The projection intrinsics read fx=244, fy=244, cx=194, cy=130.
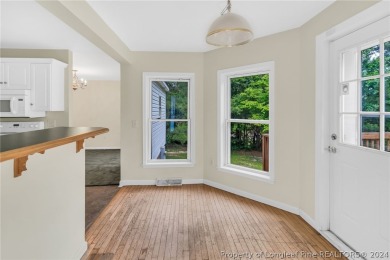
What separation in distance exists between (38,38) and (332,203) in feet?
15.6

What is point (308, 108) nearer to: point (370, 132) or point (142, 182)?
point (370, 132)

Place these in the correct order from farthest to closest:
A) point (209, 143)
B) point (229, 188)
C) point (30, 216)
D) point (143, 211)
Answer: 1. point (209, 143)
2. point (229, 188)
3. point (143, 211)
4. point (30, 216)

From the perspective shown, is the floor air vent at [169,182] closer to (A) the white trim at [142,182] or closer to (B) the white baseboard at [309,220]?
(A) the white trim at [142,182]

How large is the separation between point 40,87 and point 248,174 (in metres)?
3.85

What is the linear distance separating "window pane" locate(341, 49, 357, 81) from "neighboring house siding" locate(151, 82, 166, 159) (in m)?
3.16

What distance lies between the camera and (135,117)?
466cm

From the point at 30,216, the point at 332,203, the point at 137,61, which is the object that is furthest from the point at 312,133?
the point at 137,61

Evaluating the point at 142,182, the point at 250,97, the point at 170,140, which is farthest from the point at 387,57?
the point at 142,182

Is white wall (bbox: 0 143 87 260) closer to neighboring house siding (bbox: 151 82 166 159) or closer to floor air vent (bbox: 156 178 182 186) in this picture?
floor air vent (bbox: 156 178 182 186)

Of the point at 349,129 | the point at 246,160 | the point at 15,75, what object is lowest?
the point at 246,160

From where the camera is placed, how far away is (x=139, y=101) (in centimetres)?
464

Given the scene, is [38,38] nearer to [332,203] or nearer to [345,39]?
[345,39]

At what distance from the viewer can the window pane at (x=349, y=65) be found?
7.82 feet

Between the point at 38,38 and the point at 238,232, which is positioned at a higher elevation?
the point at 38,38
